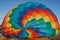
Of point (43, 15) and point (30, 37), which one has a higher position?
point (43, 15)

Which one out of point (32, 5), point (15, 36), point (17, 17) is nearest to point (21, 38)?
point (15, 36)

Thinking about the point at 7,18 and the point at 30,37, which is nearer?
the point at 30,37

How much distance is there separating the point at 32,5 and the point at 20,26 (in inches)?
90.4

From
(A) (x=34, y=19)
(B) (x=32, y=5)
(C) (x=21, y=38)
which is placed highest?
(B) (x=32, y=5)

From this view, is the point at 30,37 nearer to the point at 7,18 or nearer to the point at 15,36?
the point at 15,36

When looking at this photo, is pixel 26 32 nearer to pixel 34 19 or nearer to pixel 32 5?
pixel 34 19

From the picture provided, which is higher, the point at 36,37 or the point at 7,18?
the point at 7,18

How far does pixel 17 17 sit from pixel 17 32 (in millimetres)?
1254

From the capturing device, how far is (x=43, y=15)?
19375 millimetres

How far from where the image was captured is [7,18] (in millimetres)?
20125

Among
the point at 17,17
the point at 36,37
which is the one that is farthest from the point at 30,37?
the point at 17,17

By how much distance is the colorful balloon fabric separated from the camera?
1869cm

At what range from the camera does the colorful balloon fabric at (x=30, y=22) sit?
18688mm

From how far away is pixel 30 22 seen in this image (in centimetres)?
1880
